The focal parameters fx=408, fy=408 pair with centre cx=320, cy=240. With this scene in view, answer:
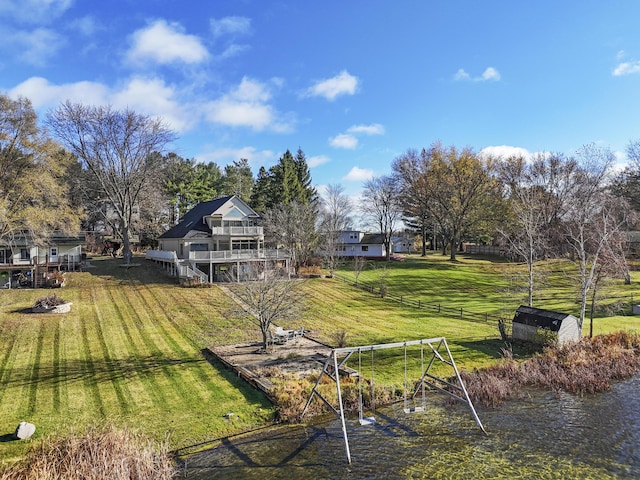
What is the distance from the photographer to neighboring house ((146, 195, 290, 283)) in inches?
1491

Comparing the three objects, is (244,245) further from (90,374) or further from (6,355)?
(90,374)

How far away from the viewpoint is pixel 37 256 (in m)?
35.2

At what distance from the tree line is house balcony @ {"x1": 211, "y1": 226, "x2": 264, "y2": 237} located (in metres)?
5.11

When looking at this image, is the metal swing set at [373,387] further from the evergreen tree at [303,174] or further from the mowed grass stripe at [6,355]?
the evergreen tree at [303,174]

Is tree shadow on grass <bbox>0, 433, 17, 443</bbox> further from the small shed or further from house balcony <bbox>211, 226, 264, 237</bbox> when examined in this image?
house balcony <bbox>211, 226, 264, 237</bbox>

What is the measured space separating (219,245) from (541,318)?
1173 inches

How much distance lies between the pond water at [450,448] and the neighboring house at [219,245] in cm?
2385

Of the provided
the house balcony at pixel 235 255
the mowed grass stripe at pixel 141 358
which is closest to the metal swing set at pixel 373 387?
the mowed grass stripe at pixel 141 358

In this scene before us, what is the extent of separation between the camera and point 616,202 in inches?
1395

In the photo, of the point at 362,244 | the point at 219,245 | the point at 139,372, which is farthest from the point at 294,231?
the point at 139,372

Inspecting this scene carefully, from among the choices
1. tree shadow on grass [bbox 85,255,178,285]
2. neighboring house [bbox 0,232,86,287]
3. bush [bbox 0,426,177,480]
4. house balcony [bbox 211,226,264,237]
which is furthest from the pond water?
house balcony [bbox 211,226,264,237]

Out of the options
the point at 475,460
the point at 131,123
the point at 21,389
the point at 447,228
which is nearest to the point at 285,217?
the point at 131,123

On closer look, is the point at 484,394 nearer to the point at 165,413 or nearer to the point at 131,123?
the point at 165,413

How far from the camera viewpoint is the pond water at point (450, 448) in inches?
464
